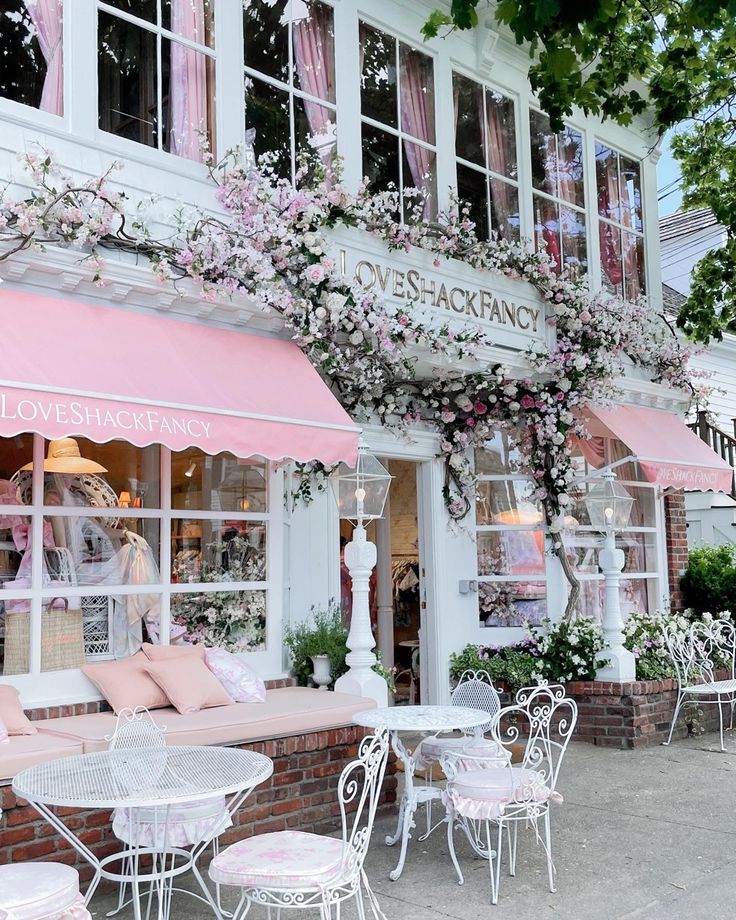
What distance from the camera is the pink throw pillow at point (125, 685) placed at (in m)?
5.64

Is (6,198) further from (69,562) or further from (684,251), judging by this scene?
(684,251)

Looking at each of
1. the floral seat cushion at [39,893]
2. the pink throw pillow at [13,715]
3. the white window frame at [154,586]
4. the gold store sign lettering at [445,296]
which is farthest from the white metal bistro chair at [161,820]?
the gold store sign lettering at [445,296]

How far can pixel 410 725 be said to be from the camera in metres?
4.90

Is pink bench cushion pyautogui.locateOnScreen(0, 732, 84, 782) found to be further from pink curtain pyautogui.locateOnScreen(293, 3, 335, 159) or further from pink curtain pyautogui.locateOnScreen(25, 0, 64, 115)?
pink curtain pyautogui.locateOnScreen(293, 3, 335, 159)

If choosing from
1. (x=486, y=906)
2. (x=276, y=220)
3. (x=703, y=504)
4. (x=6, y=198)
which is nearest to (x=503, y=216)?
(x=276, y=220)

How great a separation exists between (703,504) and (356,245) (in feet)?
35.0

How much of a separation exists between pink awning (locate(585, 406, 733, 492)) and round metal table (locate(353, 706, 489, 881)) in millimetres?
4537

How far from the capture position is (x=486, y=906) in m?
4.48

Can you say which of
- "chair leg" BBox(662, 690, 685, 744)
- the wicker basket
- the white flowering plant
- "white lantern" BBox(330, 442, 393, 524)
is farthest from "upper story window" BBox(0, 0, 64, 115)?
"chair leg" BBox(662, 690, 685, 744)

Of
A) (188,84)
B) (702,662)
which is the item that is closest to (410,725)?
(188,84)

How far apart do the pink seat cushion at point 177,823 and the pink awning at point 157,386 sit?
71.4 inches

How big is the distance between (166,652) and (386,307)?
3.19m

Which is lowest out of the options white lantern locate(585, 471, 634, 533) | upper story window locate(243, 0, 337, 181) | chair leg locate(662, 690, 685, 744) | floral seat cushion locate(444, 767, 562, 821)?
chair leg locate(662, 690, 685, 744)

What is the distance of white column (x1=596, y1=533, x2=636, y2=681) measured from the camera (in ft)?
27.1
